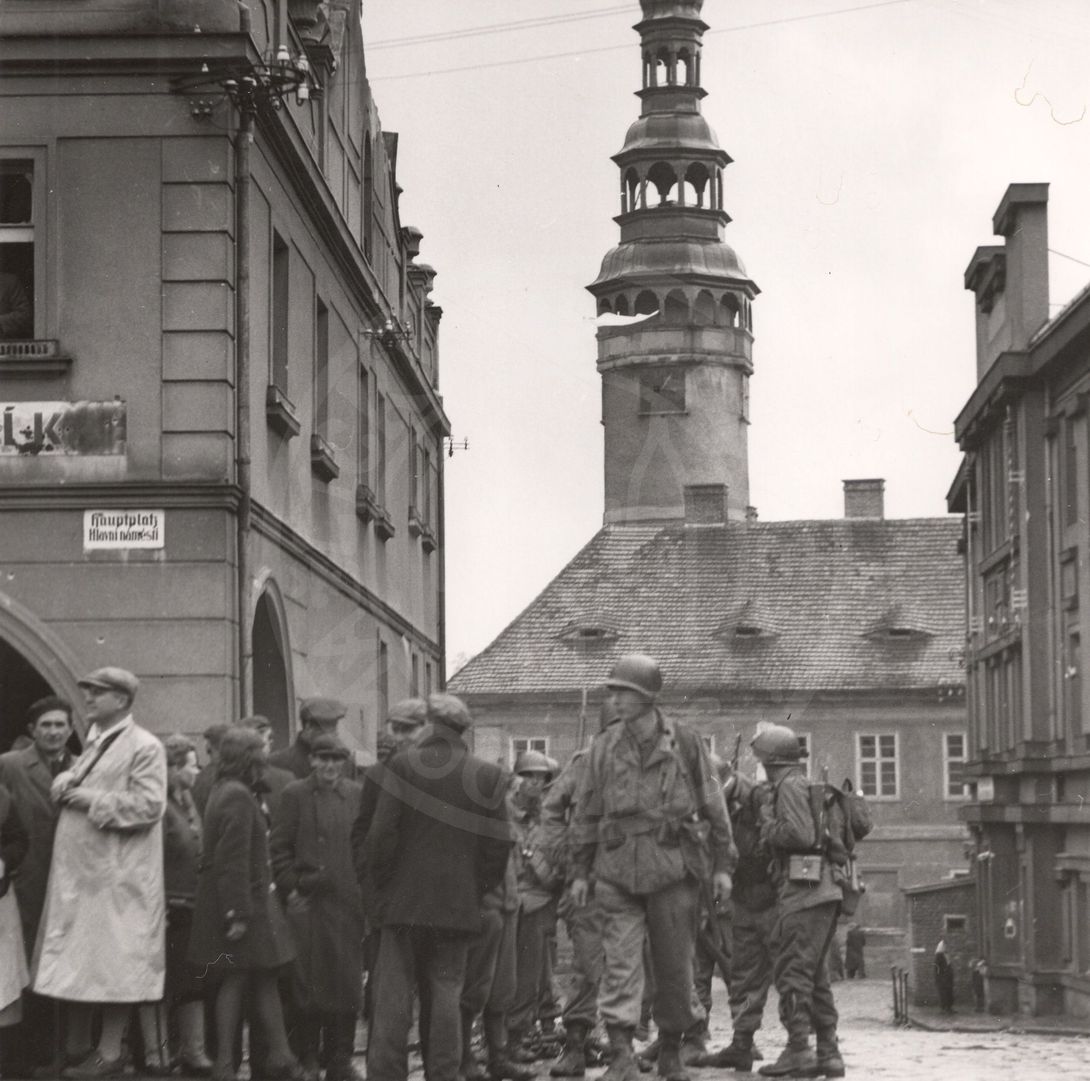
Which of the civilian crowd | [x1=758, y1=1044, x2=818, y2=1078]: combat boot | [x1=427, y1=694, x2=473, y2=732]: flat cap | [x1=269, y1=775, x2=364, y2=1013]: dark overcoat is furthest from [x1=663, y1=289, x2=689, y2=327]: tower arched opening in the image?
[x1=427, y1=694, x2=473, y2=732]: flat cap

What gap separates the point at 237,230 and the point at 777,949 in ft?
25.3

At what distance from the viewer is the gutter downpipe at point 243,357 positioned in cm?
1869

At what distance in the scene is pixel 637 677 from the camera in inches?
491

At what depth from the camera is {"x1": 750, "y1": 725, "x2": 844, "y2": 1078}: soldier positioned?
1368 centimetres

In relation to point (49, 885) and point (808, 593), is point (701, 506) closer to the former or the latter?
point (808, 593)

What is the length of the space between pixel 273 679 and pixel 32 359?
4.60 metres

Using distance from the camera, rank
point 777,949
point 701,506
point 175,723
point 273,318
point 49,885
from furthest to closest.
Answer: point 701,506 → point 273,318 → point 175,723 → point 777,949 → point 49,885

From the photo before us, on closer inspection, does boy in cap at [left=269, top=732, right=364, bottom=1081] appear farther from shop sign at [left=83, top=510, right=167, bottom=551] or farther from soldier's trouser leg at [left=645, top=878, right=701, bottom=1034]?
shop sign at [left=83, top=510, right=167, bottom=551]

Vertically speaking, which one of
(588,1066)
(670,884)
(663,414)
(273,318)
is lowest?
(588,1066)

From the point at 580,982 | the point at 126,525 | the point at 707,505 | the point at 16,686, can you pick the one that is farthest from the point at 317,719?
the point at 707,505

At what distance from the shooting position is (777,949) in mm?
13953

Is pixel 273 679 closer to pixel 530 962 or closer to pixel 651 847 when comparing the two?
pixel 530 962

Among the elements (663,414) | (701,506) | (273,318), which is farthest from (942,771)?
(273,318)

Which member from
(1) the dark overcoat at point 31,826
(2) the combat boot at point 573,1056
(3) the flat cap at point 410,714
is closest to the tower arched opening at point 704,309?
(2) the combat boot at point 573,1056
